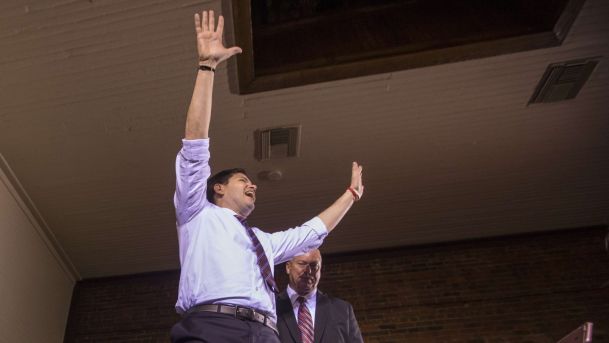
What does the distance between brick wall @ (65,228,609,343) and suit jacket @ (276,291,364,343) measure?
2236mm

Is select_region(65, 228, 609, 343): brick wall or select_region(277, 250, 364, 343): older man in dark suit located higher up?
select_region(277, 250, 364, 343): older man in dark suit

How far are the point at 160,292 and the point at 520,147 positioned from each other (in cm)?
381

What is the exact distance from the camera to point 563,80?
3.87m

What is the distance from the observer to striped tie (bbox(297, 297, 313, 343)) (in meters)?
2.72

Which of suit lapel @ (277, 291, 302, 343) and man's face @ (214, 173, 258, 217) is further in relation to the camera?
suit lapel @ (277, 291, 302, 343)

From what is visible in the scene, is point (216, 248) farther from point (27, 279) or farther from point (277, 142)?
point (27, 279)

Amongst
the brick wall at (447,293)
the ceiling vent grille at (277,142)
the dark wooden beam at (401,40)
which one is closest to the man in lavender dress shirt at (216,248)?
the dark wooden beam at (401,40)

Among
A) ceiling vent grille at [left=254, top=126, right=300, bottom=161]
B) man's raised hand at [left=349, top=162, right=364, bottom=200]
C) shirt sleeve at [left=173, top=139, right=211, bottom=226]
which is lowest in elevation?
ceiling vent grille at [left=254, top=126, right=300, bottom=161]

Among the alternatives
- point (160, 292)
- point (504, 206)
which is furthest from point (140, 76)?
point (504, 206)

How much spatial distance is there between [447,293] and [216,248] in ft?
13.0

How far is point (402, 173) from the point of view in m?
4.62

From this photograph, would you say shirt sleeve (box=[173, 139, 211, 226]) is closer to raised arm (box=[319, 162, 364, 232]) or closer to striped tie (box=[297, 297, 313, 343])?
raised arm (box=[319, 162, 364, 232])

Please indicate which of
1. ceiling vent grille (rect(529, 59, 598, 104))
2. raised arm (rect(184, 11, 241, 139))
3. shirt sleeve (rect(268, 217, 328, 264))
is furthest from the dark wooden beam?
shirt sleeve (rect(268, 217, 328, 264))

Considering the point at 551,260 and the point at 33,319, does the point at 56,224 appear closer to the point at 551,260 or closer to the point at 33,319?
the point at 33,319
